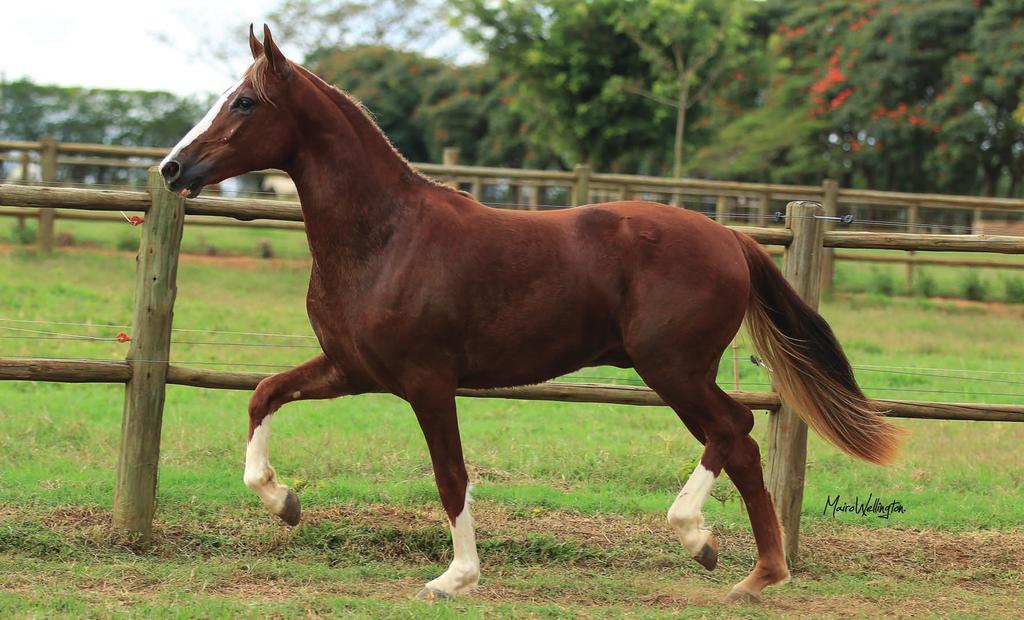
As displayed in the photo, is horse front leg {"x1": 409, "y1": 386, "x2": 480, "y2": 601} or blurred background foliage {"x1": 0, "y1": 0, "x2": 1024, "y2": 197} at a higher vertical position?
blurred background foliage {"x1": 0, "y1": 0, "x2": 1024, "y2": 197}

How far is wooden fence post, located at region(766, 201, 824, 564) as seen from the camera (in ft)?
16.8

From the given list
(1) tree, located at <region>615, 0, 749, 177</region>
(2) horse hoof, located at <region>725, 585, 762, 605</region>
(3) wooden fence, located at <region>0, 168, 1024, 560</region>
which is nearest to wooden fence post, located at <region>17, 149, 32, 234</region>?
(1) tree, located at <region>615, 0, 749, 177</region>

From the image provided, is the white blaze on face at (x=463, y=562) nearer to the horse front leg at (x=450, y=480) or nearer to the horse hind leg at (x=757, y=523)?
the horse front leg at (x=450, y=480)

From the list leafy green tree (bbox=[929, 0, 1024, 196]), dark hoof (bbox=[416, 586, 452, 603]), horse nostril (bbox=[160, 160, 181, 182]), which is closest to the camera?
horse nostril (bbox=[160, 160, 181, 182])

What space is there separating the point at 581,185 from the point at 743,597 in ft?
26.2

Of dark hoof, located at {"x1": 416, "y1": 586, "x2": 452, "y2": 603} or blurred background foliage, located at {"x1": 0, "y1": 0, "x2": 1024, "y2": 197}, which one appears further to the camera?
blurred background foliage, located at {"x1": 0, "y1": 0, "x2": 1024, "y2": 197}

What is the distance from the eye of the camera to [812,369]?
15.4ft

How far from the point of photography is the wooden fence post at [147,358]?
15.7ft

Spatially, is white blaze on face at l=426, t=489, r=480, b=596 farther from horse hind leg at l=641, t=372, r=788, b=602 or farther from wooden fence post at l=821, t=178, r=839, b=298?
wooden fence post at l=821, t=178, r=839, b=298

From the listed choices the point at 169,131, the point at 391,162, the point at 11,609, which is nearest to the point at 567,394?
the point at 391,162

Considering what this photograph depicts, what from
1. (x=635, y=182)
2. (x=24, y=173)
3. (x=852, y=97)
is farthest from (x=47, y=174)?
(x=852, y=97)

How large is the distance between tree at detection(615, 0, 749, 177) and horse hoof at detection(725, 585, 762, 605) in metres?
11.9

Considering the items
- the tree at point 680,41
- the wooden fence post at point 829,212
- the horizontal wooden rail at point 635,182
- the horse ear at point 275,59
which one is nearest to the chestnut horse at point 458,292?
the horse ear at point 275,59

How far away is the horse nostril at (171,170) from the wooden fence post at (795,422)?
9.34ft
